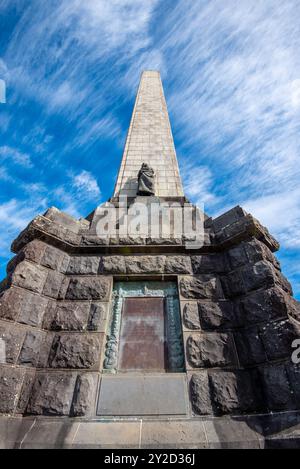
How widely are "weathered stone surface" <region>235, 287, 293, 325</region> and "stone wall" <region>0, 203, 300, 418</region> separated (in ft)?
0.04

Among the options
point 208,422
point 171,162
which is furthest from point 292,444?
point 171,162

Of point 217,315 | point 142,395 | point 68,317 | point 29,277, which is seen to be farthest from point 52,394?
point 217,315

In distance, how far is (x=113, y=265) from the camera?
4164 millimetres

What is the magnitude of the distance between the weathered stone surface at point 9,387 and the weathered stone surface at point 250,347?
2691mm

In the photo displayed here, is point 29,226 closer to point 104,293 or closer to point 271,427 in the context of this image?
point 104,293

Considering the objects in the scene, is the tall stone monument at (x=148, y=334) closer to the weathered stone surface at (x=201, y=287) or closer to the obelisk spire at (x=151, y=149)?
the weathered stone surface at (x=201, y=287)

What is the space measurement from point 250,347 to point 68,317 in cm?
247

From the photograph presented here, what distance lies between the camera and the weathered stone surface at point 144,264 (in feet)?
13.4

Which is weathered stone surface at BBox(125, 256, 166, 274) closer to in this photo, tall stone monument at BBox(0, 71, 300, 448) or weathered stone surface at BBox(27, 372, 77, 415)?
tall stone monument at BBox(0, 71, 300, 448)

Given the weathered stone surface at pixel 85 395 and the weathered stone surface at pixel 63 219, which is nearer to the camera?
the weathered stone surface at pixel 85 395

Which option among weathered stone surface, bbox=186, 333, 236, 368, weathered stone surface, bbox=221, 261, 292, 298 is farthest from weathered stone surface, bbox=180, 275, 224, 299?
weathered stone surface, bbox=186, 333, 236, 368

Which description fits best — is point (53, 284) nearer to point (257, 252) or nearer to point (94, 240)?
point (94, 240)

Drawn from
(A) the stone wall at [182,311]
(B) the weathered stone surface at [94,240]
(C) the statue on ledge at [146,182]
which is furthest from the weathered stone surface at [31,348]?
(C) the statue on ledge at [146,182]

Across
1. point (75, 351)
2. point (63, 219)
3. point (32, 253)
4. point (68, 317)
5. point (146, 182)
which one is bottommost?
point (75, 351)
